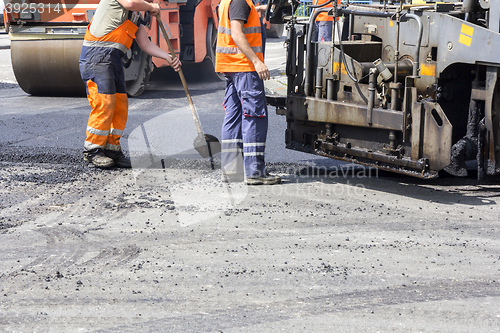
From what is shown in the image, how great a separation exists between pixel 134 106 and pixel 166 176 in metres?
3.56

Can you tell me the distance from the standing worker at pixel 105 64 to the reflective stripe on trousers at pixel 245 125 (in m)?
1.09

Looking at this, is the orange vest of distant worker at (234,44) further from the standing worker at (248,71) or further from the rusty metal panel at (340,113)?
the rusty metal panel at (340,113)

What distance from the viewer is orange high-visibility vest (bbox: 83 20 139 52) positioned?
566 centimetres

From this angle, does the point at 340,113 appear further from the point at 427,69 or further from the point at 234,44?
the point at 234,44

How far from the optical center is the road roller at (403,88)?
4293mm

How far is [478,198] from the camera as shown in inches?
183

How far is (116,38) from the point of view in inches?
223

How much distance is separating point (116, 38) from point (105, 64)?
0.86 ft

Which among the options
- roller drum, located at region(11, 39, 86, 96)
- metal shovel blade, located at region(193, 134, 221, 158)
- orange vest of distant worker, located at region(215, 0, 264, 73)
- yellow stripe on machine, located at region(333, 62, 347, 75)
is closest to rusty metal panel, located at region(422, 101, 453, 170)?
yellow stripe on machine, located at region(333, 62, 347, 75)

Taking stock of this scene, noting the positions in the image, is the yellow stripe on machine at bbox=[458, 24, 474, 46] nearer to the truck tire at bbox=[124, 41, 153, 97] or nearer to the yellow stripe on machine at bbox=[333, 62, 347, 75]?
the yellow stripe on machine at bbox=[333, 62, 347, 75]

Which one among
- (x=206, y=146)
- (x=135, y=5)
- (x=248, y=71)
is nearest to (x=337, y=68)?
(x=248, y=71)

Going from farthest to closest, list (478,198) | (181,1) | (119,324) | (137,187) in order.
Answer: (181,1), (137,187), (478,198), (119,324)

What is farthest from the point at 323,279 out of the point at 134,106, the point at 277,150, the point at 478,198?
the point at 134,106

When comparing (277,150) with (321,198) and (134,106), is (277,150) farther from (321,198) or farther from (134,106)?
→ (134,106)
